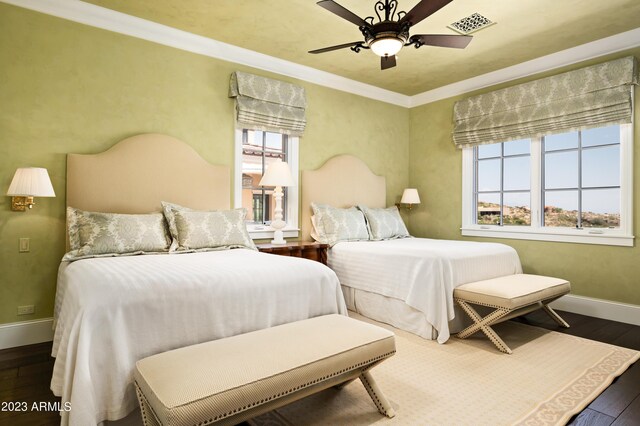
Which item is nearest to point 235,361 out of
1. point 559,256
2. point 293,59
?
point 293,59

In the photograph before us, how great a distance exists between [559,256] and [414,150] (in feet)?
7.82

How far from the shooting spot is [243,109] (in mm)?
3916

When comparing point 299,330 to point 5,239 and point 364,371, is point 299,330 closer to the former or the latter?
point 364,371

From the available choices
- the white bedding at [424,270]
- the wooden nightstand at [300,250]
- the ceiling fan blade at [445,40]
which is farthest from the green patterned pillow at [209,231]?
the ceiling fan blade at [445,40]

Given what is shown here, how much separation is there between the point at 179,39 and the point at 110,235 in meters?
2.00

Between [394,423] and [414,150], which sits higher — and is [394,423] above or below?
below

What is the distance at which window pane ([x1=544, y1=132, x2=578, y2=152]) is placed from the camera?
159 inches

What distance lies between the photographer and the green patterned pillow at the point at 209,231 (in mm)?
3057

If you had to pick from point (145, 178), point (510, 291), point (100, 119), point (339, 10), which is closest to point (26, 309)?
point (145, 178)

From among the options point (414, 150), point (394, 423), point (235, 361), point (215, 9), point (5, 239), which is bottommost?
point (394, 423)

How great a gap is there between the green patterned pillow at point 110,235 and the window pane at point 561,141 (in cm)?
409

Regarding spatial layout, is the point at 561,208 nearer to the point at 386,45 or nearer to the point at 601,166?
the point at 601,166

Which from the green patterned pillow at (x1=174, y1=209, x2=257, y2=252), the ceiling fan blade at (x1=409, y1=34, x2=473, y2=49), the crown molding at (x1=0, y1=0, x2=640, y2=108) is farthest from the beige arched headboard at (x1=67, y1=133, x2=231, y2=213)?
the ceiling fan blade at (x1=409, y1=34, x2=473, y2=49)

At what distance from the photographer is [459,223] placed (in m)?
4.99
